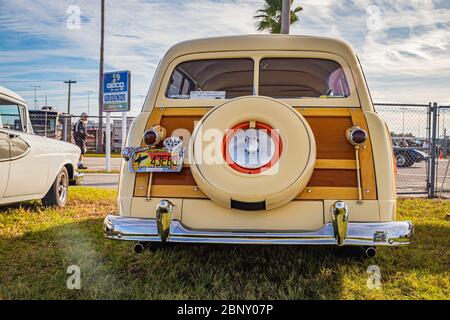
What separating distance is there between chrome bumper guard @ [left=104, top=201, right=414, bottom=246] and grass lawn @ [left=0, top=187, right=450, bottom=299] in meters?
0.42

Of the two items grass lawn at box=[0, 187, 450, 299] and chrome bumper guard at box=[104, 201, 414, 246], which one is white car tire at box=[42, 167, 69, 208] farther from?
chrome bumper guard at box=[104, 201, 414, 246]

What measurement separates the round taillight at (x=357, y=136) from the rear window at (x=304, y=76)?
44 centimetres

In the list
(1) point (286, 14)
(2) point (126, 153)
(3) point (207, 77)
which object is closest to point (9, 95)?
(3) point (207, 77)

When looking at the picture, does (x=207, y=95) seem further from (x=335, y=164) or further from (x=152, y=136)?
(x=335, y=164)

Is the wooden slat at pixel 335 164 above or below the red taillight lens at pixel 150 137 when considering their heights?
below

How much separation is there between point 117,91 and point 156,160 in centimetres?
940

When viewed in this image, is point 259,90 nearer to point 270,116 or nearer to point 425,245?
point 270,116

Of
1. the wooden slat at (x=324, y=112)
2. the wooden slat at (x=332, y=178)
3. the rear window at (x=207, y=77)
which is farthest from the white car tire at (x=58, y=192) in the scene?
the wooden slat at (x=324, y=112)

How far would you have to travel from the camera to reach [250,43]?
3.38 meters

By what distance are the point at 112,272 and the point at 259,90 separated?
1904 millimetres

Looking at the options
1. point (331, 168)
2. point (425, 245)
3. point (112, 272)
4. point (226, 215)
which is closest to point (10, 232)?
point (112, 272)

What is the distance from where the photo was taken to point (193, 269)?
3.41 m

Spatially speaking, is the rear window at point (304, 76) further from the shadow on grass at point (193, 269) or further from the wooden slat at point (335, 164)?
the shadow on grass at point (193, 269)

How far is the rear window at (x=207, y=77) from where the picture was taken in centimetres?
341
